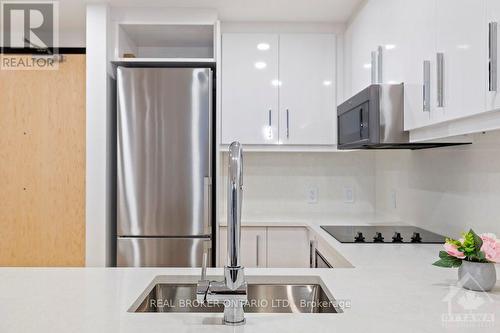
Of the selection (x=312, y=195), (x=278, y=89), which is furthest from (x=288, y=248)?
(x=278, y=89)

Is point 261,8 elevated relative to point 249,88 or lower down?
elevated

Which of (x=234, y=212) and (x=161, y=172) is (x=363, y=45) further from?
→ (x=234, y=212)

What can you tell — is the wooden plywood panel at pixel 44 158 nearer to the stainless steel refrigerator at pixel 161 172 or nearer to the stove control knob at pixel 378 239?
the stainless steel refrigerator at pixel 161 172

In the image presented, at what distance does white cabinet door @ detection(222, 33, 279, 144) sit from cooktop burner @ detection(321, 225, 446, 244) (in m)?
0.87

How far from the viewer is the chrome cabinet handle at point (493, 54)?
44.8 inches

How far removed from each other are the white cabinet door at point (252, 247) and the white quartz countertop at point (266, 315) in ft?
4.45

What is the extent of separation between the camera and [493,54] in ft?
3.75

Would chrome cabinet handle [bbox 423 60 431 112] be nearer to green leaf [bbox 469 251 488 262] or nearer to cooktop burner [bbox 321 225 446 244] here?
green leaf [bbox 469 251 488 262]

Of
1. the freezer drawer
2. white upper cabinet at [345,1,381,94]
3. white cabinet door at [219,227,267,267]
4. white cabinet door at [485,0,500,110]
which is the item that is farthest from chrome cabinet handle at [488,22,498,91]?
the freezer drawer

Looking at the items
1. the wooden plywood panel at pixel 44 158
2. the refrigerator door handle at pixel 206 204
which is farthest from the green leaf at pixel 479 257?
the wooden plywood panel at pixel 44 158

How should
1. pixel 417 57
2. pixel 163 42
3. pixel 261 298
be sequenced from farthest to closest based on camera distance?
pixel 163 42
pixel 417 57
pixel 261 298

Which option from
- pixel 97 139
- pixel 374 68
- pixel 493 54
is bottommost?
pixel 97 139

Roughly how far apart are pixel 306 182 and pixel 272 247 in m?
0.72

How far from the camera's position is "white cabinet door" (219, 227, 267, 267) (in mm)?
2930
